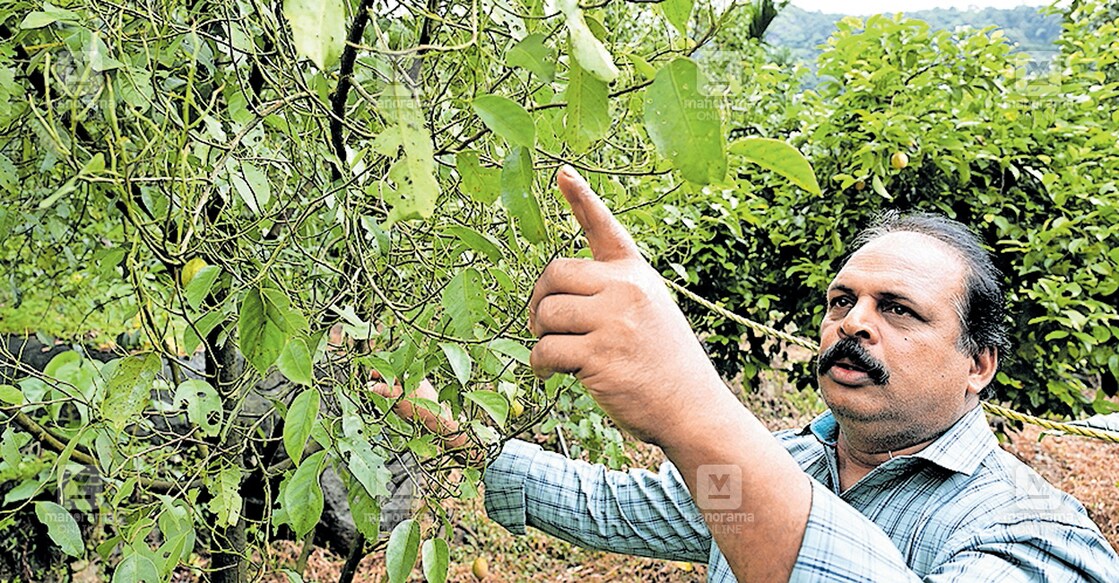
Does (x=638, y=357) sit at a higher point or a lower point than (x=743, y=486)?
higher

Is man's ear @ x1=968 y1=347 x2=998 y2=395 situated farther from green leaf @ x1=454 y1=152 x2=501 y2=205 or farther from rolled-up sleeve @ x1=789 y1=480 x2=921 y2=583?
green leaf @ x1=454 y1=152 x2=501 y2=205

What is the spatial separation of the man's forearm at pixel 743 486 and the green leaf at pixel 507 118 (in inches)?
9.9

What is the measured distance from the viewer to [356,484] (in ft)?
3.99

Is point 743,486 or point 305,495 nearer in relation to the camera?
point 743,486

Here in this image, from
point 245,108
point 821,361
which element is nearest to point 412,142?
point 245,108

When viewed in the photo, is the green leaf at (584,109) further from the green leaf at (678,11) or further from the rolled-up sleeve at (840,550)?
the rolled-up sleeve at (840,550)

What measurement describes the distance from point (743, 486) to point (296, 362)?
1.40 ft

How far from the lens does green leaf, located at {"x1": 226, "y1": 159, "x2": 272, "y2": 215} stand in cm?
101

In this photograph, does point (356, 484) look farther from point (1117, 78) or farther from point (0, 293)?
point (1117, 78)

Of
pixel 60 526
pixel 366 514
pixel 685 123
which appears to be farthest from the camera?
pixel 60 526

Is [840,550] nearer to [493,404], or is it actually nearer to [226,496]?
[493,404]

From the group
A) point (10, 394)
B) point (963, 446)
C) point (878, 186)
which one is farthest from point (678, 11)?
point (878, 186)

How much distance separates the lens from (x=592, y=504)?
1.59 metres

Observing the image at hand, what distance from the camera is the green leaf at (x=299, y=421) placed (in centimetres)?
91
